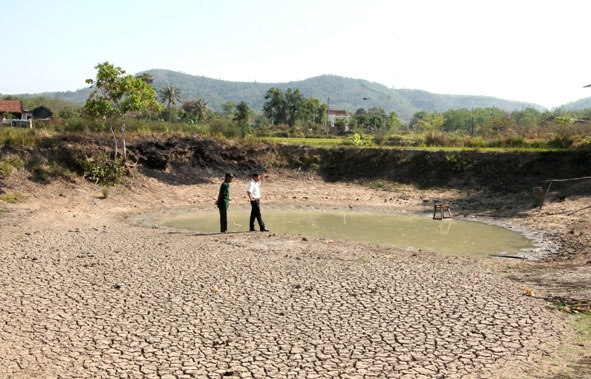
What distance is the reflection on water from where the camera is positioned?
14.6 meters

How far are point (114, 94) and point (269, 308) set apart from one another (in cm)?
1705

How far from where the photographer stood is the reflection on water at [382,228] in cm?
1459

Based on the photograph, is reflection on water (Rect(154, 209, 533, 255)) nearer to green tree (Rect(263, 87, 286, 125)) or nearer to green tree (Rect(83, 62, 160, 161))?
green tree (Rect(83, 62, 160, 161))

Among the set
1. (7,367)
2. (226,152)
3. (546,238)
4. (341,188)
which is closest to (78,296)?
(7,367)

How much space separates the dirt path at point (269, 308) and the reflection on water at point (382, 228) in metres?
1.48

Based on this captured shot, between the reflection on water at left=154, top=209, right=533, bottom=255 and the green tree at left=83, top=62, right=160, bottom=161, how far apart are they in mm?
5785

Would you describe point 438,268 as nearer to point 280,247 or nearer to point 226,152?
point 280,247

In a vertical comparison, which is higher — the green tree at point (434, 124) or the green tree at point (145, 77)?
the green tree at point (145, 77)

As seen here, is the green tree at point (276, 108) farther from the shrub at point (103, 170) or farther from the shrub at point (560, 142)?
the shrub at point (103, 170)

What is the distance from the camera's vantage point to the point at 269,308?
8.38 metres

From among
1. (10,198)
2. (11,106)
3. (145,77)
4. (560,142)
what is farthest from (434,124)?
(11,106)

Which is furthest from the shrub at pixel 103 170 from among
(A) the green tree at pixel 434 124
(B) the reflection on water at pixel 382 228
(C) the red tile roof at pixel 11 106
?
(C) the red tile roof at pixel 11 106

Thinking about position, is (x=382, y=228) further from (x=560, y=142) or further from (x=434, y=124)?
(x=434, y=124)

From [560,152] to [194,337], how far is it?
22425 mm
